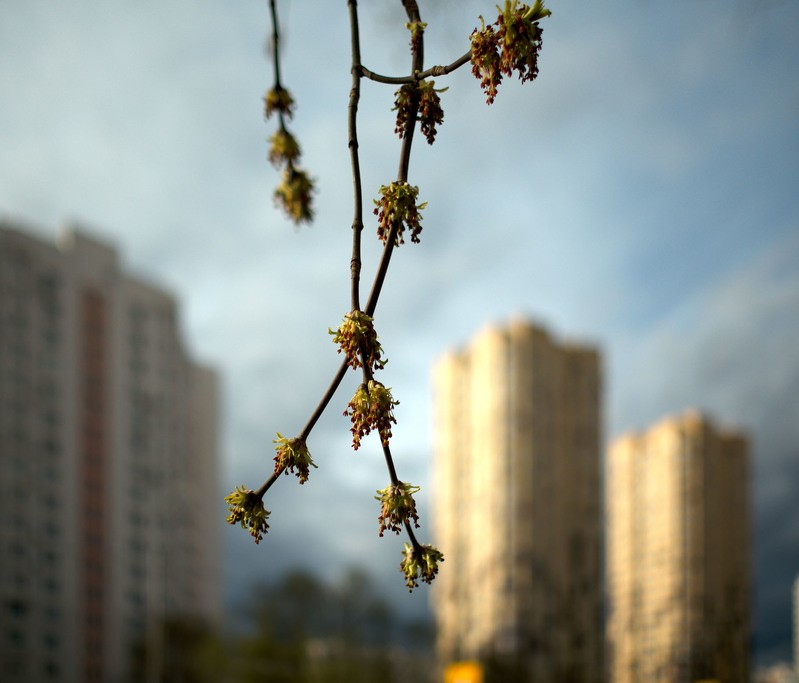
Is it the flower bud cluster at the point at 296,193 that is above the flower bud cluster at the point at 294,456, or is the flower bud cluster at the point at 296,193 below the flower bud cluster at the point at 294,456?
above

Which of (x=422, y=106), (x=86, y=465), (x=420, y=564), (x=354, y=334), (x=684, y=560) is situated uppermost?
(x=86, y=465)

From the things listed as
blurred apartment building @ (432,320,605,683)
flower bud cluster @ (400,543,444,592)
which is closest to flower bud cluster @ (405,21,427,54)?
flower bud cluster @ (400,543,444,592)

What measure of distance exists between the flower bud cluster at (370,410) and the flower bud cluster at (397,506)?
8 cm

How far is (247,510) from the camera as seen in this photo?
1.44 metres

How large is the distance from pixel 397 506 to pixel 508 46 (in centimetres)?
68

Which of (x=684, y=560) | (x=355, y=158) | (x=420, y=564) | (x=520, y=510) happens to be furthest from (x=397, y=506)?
(x=684, y=560)

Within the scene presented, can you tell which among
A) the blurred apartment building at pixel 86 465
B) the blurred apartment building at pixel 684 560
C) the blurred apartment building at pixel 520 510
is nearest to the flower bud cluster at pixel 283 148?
the blurred apartment building at pixel 86 465

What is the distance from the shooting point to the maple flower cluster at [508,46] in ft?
5.05

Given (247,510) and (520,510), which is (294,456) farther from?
(520,510)

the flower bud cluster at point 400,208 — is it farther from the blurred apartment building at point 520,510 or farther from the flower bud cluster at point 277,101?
the blurred apartment building at point 520,510

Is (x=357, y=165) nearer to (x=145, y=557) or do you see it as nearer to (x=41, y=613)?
(x=41, y=613)

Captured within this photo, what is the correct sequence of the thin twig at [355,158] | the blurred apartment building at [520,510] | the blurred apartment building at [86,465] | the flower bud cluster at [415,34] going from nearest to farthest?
the thin twig at [355,158], the flower bud cluster at [415,34], the blurred apartment building at [86,465], the blurred apartment building at [520,510]

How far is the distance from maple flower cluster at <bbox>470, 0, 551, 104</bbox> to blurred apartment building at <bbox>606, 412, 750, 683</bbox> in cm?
6474

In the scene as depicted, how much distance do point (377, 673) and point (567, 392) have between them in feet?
65.7
